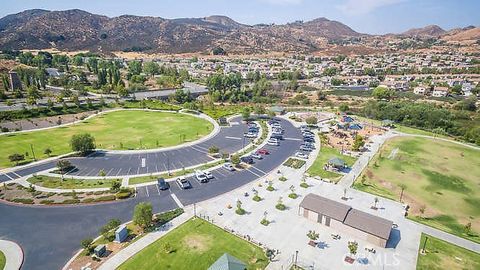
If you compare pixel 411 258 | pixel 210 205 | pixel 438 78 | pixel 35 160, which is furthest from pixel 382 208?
pixel 438 78

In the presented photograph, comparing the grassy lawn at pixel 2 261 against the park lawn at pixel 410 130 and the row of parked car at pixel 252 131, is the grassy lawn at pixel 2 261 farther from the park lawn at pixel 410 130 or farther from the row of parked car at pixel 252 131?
the park lawn at pixel 410 130

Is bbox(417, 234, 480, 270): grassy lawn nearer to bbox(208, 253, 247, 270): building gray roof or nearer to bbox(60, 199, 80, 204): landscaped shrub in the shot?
bbox(208, 253, 247, 270): building gray roof

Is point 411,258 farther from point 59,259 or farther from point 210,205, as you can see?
point 59,259

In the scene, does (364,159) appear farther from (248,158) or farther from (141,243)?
(141,243)

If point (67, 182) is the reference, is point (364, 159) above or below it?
above

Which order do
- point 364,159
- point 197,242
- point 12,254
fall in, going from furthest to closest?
point 364,159, point 197,242, point 12,254

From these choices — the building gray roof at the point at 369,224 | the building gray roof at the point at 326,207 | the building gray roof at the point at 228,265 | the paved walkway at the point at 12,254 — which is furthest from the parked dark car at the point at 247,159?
the paved walkway at the point at 12,254

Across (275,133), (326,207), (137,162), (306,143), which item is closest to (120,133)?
(137,162)

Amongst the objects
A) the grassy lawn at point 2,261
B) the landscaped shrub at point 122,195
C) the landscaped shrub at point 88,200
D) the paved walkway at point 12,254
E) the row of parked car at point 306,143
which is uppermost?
the row of parked car at point 306,143
